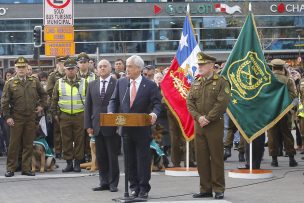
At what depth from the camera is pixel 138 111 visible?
11992 mm

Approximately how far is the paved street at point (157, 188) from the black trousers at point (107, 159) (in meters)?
0.25

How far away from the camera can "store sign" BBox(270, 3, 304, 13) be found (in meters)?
60.0

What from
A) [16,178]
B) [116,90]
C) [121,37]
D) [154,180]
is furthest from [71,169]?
[121,37]

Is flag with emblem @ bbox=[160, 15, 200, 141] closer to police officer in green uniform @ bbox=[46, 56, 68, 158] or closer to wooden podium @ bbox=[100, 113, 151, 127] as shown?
wooden podium @ bbox=[100, 113, 151, 127]

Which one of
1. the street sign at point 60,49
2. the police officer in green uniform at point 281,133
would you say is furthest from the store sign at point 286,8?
the police officer in green uniform at point 281,133

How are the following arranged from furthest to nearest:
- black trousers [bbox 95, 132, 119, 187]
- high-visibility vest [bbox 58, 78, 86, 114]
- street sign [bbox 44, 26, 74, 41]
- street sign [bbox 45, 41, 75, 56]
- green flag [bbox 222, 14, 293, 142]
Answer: street sign [bbox 45, 41, 75, 56]
street sign [bbox 44, 26, 74, 41]
high-visibility vest [bbox 58, 78, 86, 114]
green flag [bbox 222, 14, 293, 142]
black trousers [bbox 95, 132, 119, 187]

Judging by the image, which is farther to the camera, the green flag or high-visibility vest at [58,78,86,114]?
high-visibility vest at [58,78,86,114]

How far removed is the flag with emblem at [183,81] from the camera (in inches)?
583

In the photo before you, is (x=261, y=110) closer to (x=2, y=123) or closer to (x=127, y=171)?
(x=127, y=171)

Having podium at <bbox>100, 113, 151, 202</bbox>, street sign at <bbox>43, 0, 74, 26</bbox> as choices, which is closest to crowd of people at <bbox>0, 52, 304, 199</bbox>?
podium at <bbox>100, 113, 151, 202</bbox>

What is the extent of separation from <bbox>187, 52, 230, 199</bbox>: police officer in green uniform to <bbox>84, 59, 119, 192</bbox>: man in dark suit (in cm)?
149

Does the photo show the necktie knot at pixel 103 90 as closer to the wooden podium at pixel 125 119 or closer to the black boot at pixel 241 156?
the wooden podium at pixel 125 119

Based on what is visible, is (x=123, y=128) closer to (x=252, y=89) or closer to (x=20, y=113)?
(x=252, y=89)

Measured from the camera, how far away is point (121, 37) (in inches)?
2254
